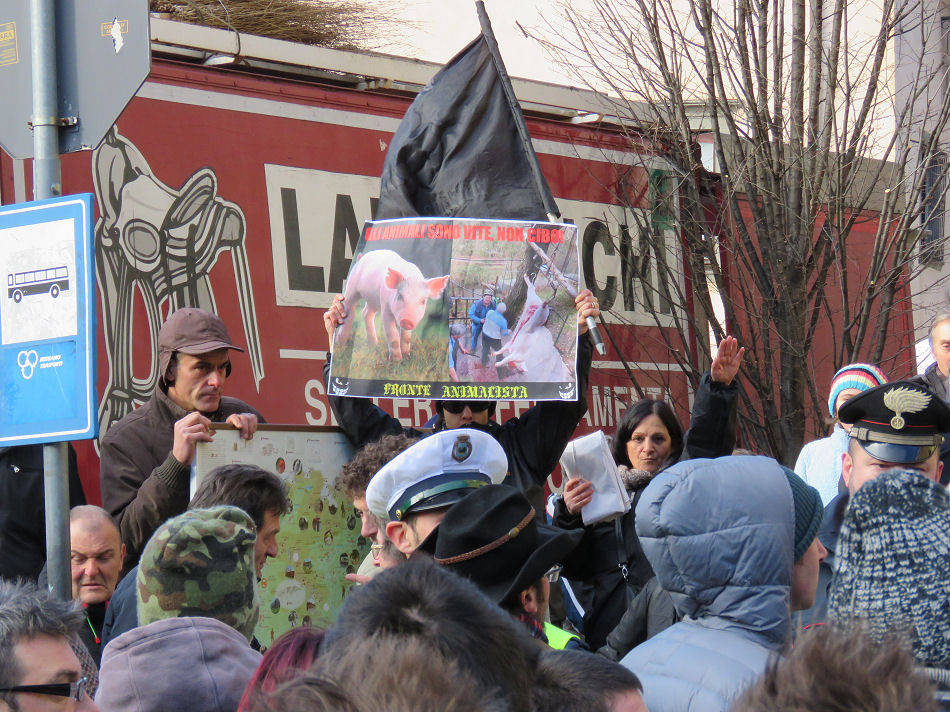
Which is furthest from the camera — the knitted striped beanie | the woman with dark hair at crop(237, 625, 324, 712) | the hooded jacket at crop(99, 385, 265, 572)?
the knitted striped beanie

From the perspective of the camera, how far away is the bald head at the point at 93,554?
4.38m

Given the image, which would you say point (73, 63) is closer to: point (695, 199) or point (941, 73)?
point (695, 199)

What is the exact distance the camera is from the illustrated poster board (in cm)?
462

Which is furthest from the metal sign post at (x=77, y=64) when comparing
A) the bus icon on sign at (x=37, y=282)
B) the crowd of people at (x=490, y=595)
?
the crowd of people at (x=490, y=595)

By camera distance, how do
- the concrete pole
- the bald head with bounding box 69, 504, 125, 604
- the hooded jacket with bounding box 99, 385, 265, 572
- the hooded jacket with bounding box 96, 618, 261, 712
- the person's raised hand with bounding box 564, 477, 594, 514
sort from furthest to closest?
the person's raised hand with bounding box 564, 477, 594, 514 → the hooded jacket with bounding box 99, 385, 265, 572 → the bald head with bounding box 69, 504, 125, 604 → the concrete pole → the hooded jacket with bounding box 96, 618, 261, 712

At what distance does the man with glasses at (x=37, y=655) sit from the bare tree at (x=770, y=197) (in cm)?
594

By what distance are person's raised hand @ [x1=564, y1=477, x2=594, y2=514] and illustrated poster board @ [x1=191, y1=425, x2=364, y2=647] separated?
2.71 feet

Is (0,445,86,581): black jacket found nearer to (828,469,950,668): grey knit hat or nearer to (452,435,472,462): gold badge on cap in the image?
(452,435,472,462): gold badge on cap

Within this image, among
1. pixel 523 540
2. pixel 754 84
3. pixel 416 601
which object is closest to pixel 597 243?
pixel 754 84

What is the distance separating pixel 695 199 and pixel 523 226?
3409mm

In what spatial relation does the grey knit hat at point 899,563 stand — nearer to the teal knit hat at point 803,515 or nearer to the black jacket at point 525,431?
the teal knit hat at point 803,515

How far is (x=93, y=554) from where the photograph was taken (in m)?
4.39

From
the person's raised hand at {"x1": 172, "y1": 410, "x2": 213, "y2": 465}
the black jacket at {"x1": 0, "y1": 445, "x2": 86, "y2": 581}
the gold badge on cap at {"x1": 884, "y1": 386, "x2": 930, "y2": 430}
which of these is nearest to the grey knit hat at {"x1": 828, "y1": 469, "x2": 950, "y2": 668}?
the gold badge on cap at {"x1": 884, "y1": 386, "x2": 930, "y2": 430}

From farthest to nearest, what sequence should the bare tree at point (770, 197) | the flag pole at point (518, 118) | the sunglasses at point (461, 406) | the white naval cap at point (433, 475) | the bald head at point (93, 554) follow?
1. the bare tree at point (770, 197)
2. the flag pole at point (518, 118)
3. the sunglasses at point (461, 406)
4. the bald head at point (93, 554)
5. the white naval cap at point (433, 475)
